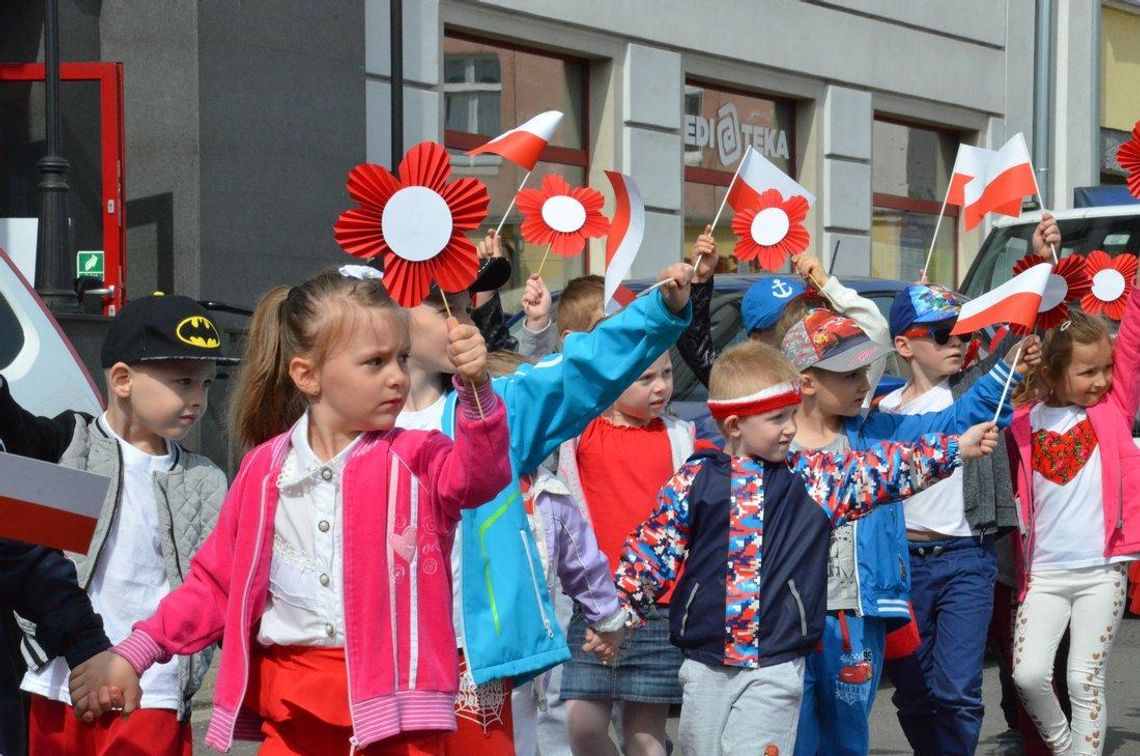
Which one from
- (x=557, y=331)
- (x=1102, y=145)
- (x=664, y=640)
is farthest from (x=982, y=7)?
(x=664, y=640)

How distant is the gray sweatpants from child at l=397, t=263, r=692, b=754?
39.3 inches

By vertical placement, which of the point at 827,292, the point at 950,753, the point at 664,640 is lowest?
the point at 950,753

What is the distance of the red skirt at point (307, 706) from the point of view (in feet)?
11.2

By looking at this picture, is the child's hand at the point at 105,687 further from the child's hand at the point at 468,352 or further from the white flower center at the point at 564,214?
the white flower center at the point at 564,214

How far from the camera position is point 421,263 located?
3.39m

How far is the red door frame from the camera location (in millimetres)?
11555

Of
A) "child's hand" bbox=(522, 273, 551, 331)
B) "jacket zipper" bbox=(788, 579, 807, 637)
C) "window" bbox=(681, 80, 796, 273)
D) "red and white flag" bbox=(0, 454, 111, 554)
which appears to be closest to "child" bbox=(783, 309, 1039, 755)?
"jacket zipper" bbox=(788, 579, 807, 637)

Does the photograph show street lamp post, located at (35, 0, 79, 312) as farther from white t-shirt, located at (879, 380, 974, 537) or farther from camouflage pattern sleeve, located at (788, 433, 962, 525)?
camouflage pattern sleeve, located at (788, 433, 962, 525)

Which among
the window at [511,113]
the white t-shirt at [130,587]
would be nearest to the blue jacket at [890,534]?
the white t-shirt at [130,587]

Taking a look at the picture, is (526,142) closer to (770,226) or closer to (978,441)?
(770,226)

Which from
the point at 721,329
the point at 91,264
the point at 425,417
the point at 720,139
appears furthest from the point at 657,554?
the point at 720,139

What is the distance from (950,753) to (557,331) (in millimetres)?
2064

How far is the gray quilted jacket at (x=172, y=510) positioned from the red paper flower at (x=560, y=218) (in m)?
2.08

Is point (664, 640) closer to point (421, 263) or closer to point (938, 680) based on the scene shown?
point (938, 680)
